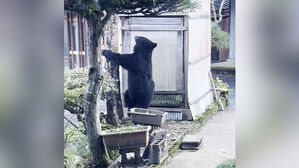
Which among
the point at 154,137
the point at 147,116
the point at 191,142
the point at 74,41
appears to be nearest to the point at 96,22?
the point at 74,41

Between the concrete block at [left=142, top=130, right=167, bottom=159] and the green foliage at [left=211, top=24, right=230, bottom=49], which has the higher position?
the green foliage at [left=211, top=24, right=230, bottom=49]

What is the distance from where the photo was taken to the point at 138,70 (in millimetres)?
1874

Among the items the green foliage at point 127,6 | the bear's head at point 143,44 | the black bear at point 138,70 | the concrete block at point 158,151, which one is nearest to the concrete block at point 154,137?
the concrete block at point 158,151

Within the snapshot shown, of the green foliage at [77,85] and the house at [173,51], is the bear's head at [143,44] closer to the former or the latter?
the house at [173,51]

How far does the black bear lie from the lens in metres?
1.84

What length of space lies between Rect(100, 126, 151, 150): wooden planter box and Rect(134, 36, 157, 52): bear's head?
0.39 m

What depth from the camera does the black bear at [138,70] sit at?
6.05ft

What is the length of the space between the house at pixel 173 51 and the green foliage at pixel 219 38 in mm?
25

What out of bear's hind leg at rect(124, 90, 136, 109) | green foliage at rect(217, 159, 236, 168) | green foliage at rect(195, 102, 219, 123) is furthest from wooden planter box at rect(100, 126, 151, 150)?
green foliage at rect(217, 159, 236, 168)

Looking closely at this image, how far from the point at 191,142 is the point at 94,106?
1.71 ft

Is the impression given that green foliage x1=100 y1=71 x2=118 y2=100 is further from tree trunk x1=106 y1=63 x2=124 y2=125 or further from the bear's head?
the bear's head

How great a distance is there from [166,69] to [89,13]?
47cm
